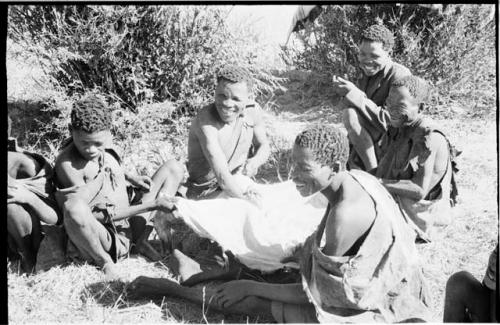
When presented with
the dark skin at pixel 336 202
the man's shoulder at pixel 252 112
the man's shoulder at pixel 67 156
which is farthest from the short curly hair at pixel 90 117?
the dark skin at pixel 336 202

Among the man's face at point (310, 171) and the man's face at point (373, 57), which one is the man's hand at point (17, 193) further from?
the man's face at point (373, 57)

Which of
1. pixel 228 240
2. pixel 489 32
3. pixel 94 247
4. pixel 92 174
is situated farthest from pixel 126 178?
pixel 489 32

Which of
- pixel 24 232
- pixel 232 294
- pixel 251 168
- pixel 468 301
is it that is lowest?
pixel 232 294

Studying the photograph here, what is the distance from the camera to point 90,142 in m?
3.57

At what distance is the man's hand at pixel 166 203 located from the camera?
3.80m

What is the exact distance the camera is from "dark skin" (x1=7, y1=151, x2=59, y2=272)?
3.54 meters

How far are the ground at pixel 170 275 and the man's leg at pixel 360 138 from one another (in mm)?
799

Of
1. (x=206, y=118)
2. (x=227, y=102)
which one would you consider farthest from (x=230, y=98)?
(x=206, y=118)

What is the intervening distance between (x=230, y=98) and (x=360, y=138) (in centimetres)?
129

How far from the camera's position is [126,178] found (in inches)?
158

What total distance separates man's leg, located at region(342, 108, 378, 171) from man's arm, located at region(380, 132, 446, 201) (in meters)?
0.67

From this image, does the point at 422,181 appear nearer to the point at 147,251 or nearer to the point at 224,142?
the point at 224,142

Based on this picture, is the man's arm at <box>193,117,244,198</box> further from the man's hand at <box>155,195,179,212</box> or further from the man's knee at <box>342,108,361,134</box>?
the man's knee at <box>342,108,361,134</box>

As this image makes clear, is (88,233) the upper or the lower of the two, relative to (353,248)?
lower
